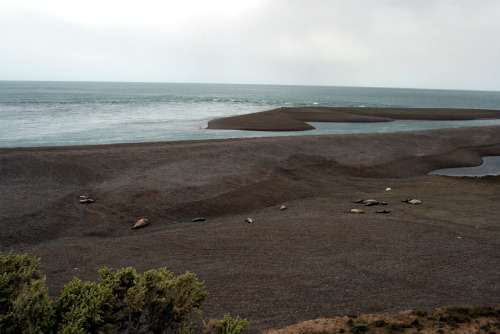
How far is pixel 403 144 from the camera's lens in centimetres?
3850

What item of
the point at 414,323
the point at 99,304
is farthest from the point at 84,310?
the point at 414,323

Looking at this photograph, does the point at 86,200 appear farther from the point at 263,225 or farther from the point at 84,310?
the point at 84,310

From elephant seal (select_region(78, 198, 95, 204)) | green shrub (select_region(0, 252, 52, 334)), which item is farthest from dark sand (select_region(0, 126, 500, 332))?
green shrub (select_region(0, 252, 52, 334))

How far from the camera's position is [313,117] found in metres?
62.9

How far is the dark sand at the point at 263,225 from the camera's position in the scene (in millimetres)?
11281

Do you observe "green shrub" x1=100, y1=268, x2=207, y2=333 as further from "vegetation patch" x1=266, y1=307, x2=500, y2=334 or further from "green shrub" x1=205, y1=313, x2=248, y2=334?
"vegetation patch" x1=266, y1=307, x2=500, y2=334

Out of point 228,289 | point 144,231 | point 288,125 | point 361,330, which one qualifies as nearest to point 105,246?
point 144,231

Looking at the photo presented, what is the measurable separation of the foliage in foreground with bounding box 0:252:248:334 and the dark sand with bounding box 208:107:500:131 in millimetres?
42282

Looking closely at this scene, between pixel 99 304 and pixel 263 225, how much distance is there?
10.4 m

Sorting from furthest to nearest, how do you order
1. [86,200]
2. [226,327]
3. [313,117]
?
[313,117] < [86,200] < [226,327]

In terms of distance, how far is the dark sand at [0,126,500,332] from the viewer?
11281mm

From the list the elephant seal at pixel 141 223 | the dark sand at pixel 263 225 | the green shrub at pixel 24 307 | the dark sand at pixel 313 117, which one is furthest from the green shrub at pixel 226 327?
the dark sand at pixel 313 117

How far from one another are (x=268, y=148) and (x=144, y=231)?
1680cm

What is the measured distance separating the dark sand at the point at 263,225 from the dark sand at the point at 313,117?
20.1 metres
